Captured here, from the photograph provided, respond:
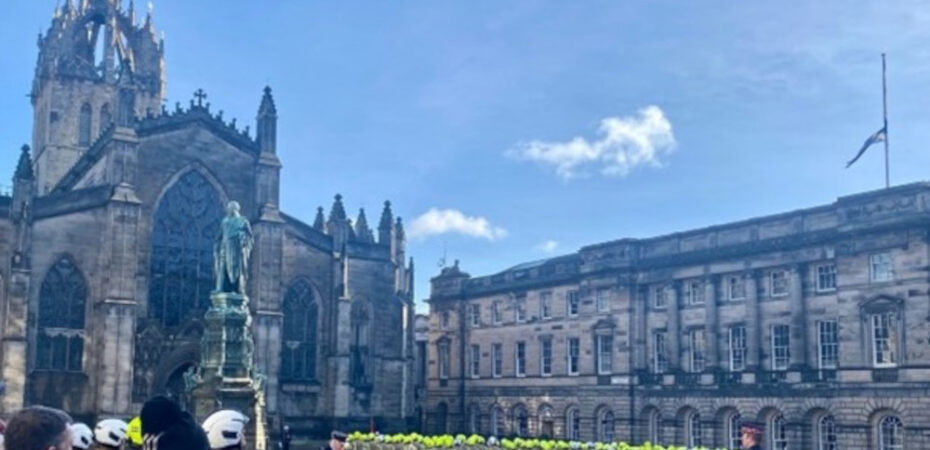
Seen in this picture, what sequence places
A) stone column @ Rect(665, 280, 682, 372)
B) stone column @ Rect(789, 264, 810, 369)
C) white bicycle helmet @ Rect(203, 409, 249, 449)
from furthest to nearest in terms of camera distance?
stone column @ Rect(665, 280, 682, 372), stone column @ Rect(789, 264, 810, 369), white bicycle helmet @ Rect(203, 409, 249, 449)

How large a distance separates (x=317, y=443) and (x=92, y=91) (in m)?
28.6

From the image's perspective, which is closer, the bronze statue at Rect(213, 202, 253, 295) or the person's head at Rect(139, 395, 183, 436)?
the person's head at Rect(139, 395, 183, 436)

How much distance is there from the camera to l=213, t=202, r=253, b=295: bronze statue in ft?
105

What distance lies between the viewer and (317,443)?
4916cm

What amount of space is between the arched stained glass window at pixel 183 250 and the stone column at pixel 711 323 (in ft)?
73.1

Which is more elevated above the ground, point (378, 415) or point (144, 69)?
point (144, 69)

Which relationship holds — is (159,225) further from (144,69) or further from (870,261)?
(870,261)

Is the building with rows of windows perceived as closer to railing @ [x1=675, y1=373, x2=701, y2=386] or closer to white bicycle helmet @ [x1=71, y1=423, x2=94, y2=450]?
railing @ [x1=675, y1=373, x2=701, y2=386]

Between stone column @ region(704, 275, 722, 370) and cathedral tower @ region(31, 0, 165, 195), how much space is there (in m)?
34.8

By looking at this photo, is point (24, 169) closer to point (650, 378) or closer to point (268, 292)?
point (268, 292)

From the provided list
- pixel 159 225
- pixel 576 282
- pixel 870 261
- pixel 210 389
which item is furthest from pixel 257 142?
pixel 870 261

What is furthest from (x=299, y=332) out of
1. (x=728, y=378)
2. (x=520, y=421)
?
(x=728, y=378)

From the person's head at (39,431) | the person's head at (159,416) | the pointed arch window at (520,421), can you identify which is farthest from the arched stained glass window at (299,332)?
the person's head at (39,431)

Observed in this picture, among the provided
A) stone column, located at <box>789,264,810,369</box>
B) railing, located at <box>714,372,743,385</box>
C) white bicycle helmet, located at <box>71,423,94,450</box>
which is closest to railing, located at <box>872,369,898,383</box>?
stone column, located at <box>789,264,810,369</box>
